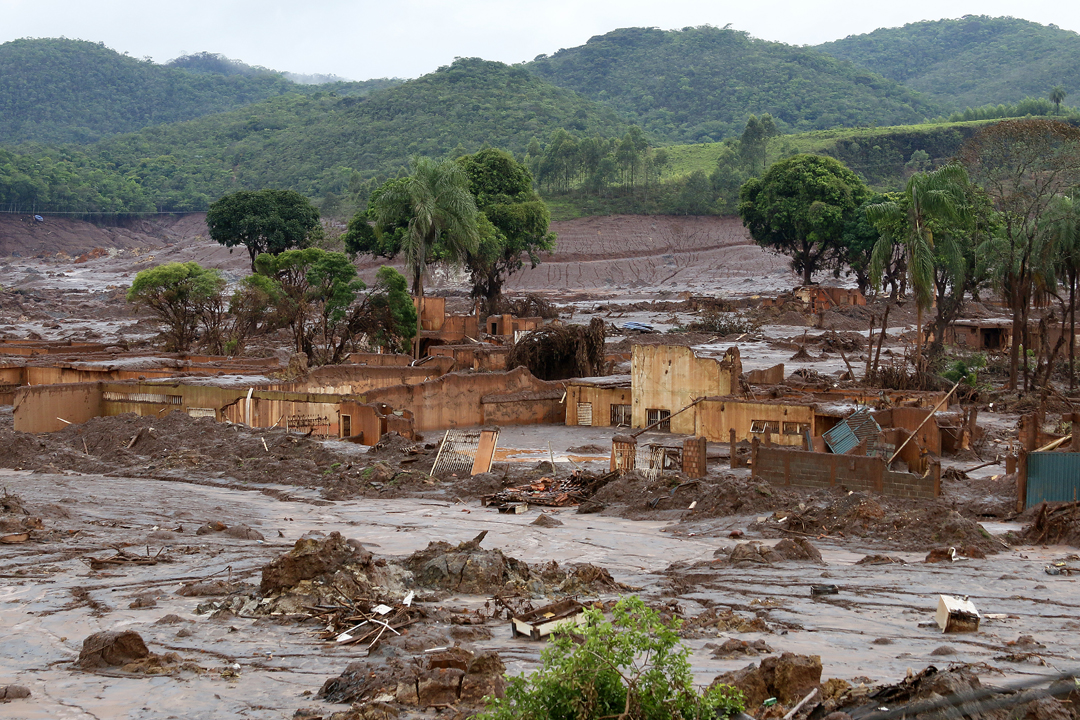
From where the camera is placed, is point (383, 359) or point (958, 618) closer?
point (958, 618)

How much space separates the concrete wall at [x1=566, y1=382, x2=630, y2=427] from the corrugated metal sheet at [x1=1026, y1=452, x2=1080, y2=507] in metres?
14.1

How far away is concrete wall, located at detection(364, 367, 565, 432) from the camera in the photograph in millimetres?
28672

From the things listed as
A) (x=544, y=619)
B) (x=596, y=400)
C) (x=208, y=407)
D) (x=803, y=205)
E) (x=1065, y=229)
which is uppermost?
(x=803, y=205)

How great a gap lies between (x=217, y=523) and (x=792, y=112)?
171 metres

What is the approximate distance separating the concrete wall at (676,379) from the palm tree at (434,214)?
13.2m

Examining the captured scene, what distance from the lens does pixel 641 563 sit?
1421 cm

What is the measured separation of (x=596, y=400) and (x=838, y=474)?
12.7 metres

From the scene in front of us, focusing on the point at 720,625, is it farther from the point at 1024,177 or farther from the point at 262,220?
the point at 262,220

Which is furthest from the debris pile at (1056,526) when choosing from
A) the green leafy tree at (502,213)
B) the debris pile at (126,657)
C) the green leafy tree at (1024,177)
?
the green leafy tree at (502,213)

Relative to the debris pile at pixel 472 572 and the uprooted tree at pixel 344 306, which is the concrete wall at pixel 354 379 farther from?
the debris pile at pixel 472 572

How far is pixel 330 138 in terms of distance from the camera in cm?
14300

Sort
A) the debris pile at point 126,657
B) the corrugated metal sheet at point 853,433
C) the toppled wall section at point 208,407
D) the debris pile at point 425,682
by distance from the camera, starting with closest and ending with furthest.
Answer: the debris pile at point 425,682 → the debris pile at point 126,657 → the corrugated metal sheet at point 853,433 → the toppled wall section at point 208,407

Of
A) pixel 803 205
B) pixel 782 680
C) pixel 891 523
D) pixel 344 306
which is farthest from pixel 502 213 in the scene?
pixel 782 680

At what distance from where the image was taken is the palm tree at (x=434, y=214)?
41.3 meters
